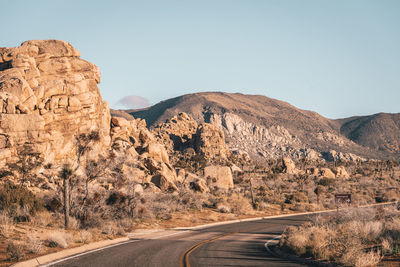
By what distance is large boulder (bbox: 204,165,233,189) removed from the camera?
53406mm

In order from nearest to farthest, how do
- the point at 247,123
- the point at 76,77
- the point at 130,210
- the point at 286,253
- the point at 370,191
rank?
the point at 286,253, the point at 130,210, the point at 370,191, the point at 76,77, the point at 247,123

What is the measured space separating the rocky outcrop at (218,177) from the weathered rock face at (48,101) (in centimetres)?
1731

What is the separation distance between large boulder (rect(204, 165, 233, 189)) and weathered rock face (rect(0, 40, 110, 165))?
17.3 m

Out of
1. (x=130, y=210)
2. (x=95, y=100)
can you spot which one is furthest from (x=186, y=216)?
(x=95, y=100)

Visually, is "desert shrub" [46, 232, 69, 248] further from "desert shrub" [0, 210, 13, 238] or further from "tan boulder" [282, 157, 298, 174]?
"tan boulder" [282, 157, 298, 174]

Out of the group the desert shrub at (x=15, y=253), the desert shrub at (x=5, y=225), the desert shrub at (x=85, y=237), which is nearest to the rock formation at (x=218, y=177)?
the desert shrub at (x=85, y=237)

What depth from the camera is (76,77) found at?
6012 centimetres

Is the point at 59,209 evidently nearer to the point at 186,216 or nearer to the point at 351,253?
the point at 186,216

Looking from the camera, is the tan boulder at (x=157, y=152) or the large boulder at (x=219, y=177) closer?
the large boulder at (x=219, y=177)

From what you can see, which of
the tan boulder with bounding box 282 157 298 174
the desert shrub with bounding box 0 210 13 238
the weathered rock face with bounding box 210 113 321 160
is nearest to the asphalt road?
the desert shrub with bounding box 0 210 13 238

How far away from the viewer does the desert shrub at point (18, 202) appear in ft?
62.6

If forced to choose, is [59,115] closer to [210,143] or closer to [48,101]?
[48,101]

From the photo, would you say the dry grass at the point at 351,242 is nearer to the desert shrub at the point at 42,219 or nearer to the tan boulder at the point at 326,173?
the desert shrub at the point at 42,219

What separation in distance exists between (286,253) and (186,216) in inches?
707
